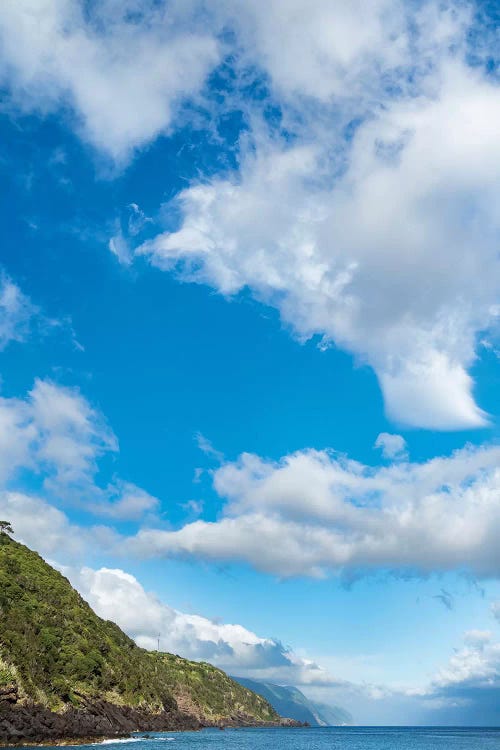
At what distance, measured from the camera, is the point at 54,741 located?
323 feet

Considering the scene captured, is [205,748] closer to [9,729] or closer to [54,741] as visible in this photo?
[54,741]

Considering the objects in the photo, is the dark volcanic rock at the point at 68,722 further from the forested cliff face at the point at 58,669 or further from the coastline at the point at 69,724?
the forested cliff face at the point at 58,669

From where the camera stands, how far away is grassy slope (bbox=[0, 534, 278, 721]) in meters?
109

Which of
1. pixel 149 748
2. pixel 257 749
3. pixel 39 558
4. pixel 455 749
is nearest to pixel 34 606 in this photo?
pixel 39 558

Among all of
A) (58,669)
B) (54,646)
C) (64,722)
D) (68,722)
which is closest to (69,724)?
(68,722)

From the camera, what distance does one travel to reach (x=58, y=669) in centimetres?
11981

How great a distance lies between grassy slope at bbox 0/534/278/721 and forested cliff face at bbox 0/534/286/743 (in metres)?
0.18

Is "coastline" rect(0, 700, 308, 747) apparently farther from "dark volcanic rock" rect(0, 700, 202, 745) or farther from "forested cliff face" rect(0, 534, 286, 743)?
"forested cliff face" rect(0, 534, 286, 743)

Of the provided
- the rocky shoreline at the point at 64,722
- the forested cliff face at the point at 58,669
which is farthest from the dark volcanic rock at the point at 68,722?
the forested cliff face at the point at 58,669

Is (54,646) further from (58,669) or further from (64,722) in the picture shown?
(64,722)

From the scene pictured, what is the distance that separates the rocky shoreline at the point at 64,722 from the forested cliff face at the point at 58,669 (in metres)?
0.16

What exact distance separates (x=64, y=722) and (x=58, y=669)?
44.4ft

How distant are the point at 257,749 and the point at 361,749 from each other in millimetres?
49376

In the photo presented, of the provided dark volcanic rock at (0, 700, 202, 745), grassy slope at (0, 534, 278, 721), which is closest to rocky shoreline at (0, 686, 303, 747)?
dark volcanic rock at (0, 700, 202, 745)
